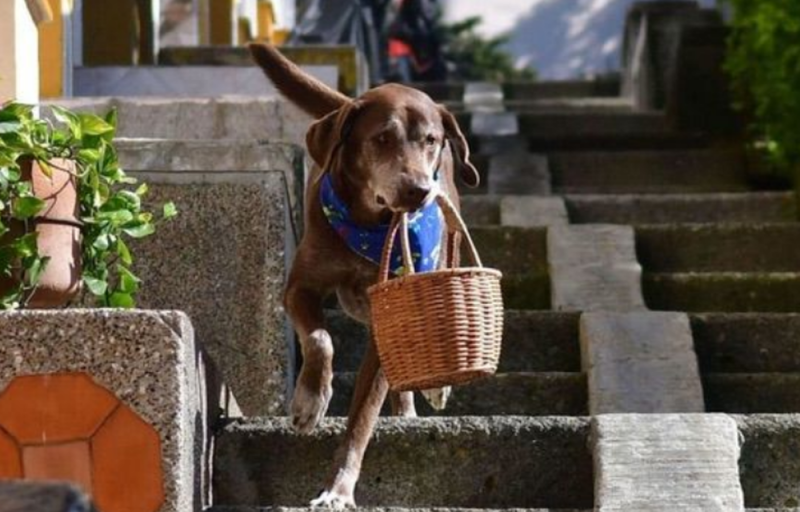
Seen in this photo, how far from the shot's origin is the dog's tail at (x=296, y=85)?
6.55m

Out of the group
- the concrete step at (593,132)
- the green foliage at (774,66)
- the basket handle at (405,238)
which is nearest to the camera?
the basket handle at (405,238)

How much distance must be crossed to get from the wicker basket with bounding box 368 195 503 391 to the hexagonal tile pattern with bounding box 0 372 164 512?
65 cm

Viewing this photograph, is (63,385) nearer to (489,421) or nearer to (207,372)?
(207,372)

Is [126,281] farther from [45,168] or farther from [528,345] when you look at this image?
[528,345]

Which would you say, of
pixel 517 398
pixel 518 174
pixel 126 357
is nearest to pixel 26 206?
pixel 126 357

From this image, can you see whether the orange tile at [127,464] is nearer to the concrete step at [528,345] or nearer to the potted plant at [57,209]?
the potted plant at [57,209]

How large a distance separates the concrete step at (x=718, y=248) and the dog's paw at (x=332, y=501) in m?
3.02

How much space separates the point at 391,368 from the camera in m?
5.69

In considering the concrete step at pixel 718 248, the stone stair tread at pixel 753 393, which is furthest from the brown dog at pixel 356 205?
the concrete step at pixel 718 248

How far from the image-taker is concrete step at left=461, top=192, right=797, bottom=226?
A: 369 inches

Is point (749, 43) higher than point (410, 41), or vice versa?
point (749, 43)

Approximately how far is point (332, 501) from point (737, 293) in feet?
8.61

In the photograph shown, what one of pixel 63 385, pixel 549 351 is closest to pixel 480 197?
pixel 549 351

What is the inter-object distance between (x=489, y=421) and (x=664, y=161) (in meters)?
4.96
